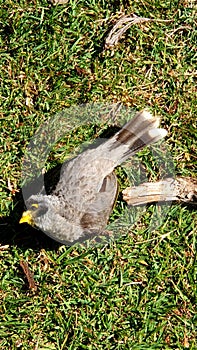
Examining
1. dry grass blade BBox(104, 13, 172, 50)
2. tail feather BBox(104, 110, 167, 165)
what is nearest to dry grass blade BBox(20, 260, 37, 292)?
tail feather BBox(104, 110, 167, 165)

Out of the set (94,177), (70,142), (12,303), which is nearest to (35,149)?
(70,142)

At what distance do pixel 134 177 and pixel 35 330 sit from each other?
162cm

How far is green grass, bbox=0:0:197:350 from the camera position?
6695 millimetres

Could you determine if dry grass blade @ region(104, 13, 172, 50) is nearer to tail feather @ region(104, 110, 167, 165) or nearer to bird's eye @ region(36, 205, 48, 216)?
tail feather @ region(104, 110, 167, 165)

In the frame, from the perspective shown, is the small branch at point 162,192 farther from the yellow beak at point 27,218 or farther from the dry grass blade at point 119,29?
the dry grass blade at point 119,29

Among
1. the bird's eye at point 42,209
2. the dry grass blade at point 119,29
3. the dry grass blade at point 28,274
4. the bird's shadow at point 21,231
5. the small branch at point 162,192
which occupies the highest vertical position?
the dry grass blade at point 119,29

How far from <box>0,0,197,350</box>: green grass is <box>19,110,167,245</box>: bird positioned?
0.96 ft

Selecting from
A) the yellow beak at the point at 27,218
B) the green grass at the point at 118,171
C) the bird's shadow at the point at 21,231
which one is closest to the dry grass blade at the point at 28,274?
the green grass at the point at 118,171

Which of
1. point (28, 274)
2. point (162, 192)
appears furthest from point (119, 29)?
point (28, 274)

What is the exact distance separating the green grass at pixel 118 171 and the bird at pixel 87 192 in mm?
293

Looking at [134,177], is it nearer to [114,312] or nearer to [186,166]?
[186,166]

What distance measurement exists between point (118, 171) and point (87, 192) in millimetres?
609

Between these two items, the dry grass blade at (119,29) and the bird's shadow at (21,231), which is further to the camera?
the dry grass blade at (119,29)

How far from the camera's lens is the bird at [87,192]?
622 centimetres
